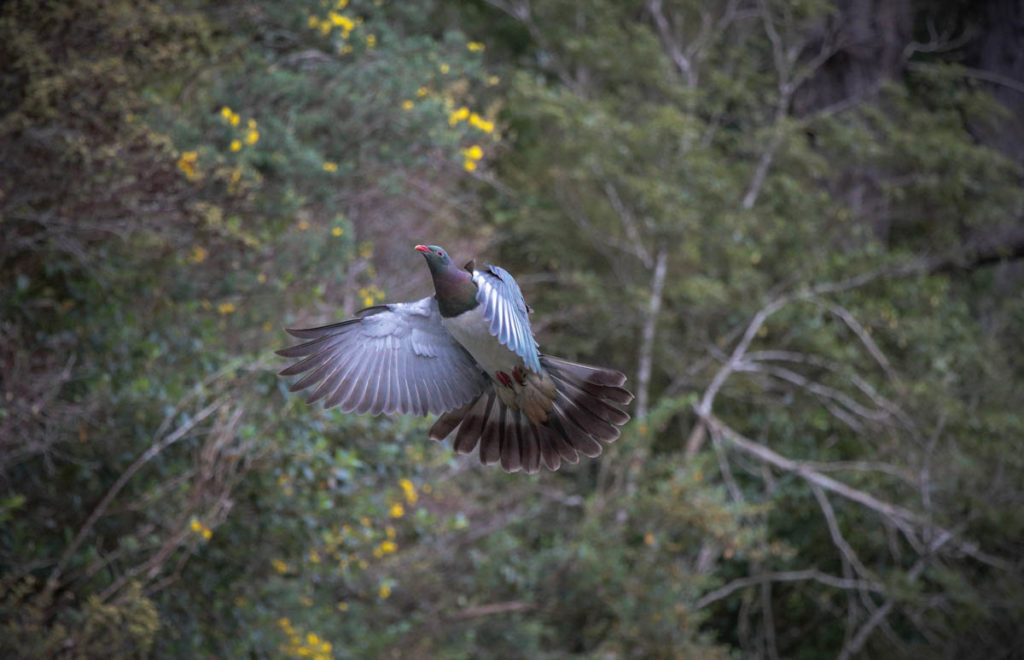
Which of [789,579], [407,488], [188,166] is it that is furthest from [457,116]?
[789,579]

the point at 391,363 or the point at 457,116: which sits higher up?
the point at 391,363

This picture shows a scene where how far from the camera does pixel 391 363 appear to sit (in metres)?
4.27

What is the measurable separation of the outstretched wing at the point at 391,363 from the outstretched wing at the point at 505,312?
1.87 ft

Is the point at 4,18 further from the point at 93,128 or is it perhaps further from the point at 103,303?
the point at 103,303

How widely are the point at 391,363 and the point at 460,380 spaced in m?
0.27

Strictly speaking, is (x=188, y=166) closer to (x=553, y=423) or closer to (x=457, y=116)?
(x=457, y=116)

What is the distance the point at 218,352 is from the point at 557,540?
3.27m

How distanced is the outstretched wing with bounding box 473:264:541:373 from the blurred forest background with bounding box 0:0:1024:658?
6.00ft

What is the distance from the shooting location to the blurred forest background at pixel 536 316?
529 cm

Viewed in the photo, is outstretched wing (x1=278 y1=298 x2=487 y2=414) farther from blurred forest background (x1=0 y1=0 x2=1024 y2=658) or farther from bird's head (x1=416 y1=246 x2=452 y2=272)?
blurred forest background (x1=0 y1=0 x2=1024 y2=658)

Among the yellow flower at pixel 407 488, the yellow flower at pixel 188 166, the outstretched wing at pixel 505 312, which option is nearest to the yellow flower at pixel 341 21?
the yellow flower at pixel 188 166

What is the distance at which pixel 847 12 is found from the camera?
11500 millimetres

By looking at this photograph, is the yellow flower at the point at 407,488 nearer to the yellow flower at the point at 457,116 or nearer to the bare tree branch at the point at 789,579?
the yellow flower at the point at 457,116

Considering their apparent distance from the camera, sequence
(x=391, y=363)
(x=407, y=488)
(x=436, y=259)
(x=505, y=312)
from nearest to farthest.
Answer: (x=505, y=312)
(x=436, y=259)
(x=391, y=363)
(x=407, y=488)
